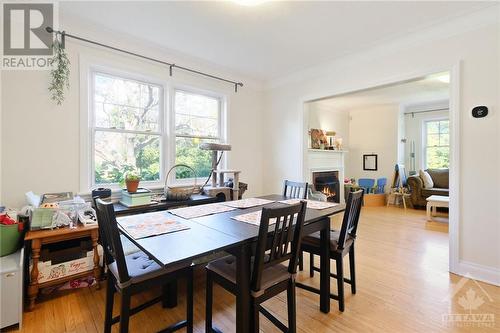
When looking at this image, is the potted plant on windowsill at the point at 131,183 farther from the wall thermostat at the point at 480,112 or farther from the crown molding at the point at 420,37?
the wall thermostat at the point at 480,112

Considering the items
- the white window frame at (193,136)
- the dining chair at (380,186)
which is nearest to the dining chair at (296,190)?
the white window frame at (193,136)

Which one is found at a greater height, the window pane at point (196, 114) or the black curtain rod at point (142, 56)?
the black curtain rod at point (142, 56)

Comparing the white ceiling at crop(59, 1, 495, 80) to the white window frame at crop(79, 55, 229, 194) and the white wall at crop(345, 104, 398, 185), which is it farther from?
the white wall at crop(345, 104, 398, 185)

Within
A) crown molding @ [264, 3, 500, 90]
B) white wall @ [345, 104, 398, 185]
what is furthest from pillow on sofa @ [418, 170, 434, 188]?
crown molding @ [264, 3, 500, 90]

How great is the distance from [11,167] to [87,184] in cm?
63

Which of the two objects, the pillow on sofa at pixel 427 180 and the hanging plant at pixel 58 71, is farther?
the pillow on sofa at pixel 427 180

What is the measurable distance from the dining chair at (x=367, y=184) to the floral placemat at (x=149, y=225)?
560cm

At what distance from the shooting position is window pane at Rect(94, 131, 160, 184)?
2850 millimetres

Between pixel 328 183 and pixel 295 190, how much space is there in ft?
Result: 9.69

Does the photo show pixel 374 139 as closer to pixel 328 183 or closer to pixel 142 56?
pixel 328 183

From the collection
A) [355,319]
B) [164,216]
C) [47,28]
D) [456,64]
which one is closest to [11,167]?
[47,28]

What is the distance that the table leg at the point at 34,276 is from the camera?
1.88 m

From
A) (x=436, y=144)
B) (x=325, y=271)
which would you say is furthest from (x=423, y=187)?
(x=325, y=271)

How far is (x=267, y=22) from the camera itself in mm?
2543
